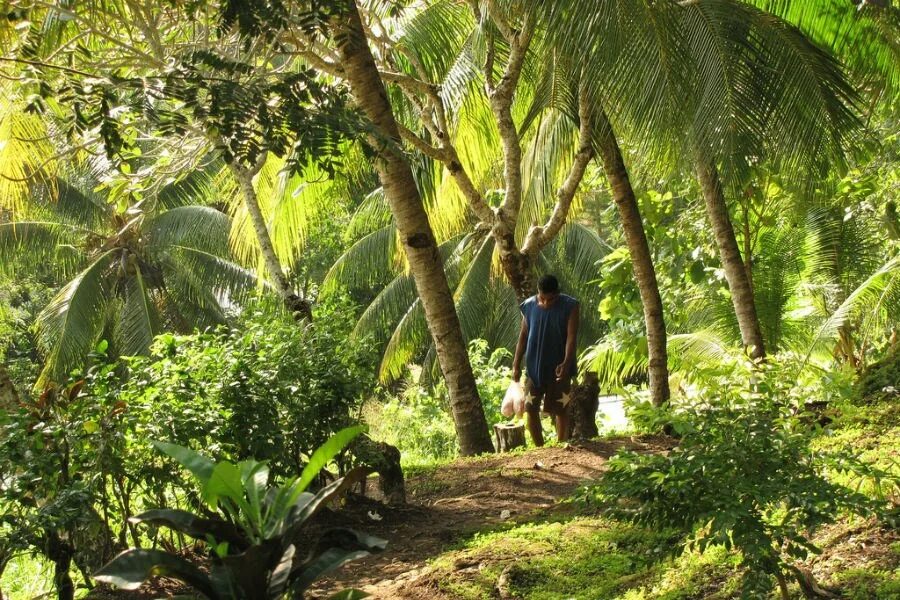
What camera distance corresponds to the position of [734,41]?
6996 mm

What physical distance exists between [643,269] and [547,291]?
136 cm

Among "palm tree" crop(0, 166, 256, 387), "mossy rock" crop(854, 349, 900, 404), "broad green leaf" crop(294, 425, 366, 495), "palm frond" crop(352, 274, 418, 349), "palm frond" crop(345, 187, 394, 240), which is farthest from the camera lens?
"palm frond" crop(352, 274, 418, 349)

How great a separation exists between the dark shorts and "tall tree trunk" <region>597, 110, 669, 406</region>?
918 millimetres

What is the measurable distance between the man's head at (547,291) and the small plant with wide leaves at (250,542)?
153 inches

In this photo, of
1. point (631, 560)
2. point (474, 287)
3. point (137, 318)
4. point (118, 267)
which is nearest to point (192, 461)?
point (631, 560)

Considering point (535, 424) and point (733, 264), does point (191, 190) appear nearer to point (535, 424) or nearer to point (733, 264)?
point (535, 424)

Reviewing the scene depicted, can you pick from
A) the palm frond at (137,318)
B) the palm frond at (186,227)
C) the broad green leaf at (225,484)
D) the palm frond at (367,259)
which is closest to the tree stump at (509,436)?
the broad green leaf at (225,484)

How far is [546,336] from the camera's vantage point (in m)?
7.54

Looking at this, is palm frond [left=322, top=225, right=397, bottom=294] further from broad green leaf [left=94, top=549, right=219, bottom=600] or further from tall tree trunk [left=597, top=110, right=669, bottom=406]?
broad green leaf [left=94, top=549, right=219, bottom=600]

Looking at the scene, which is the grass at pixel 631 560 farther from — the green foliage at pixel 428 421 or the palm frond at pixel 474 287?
the palm frond at pixel 474 287

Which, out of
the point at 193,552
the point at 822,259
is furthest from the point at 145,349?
the point at 193,552

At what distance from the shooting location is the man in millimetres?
7504

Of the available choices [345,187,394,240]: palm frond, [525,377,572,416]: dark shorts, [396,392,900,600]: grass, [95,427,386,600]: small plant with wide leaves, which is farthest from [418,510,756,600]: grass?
[345,187,394,240]: palm frond

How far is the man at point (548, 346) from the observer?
7.50 metres
